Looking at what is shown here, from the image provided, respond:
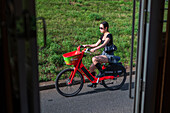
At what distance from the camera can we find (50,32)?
A: 1008 cm

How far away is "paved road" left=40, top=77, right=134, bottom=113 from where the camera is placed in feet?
14.8

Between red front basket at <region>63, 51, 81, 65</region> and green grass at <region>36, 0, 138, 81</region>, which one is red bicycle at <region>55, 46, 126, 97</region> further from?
green grass at <region>36, 0, 138, 81</region>

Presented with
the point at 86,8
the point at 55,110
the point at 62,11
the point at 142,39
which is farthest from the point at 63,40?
the point at 142,39

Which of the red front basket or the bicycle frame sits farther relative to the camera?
the bicycle frame

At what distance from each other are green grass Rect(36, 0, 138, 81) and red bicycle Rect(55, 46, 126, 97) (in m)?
0.94

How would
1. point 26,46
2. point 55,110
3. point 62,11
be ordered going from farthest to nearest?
1. point 62,11
2. point 55,110
3. point 26,46

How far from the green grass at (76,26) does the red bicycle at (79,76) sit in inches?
37.1

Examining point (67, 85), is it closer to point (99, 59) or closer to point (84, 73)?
point (84, 73)

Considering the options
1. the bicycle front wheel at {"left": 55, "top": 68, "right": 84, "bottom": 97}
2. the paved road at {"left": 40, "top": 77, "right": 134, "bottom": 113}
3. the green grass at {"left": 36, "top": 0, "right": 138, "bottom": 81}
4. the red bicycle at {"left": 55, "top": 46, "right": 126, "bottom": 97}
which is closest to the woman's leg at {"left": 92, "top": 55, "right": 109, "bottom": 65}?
the red bicycle at {"left": 55, "top": 46, "right": 126, "bottom": 97}

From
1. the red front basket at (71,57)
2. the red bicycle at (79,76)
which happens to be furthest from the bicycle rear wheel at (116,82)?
the red front basket at (71,57)

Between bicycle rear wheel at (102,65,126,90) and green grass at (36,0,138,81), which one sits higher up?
green grass at (36,0,138,81)

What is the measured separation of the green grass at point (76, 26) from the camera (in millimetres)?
7846

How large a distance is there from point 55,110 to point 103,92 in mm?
1459

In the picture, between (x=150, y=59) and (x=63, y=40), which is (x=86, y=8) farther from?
(x=150, y=59)
